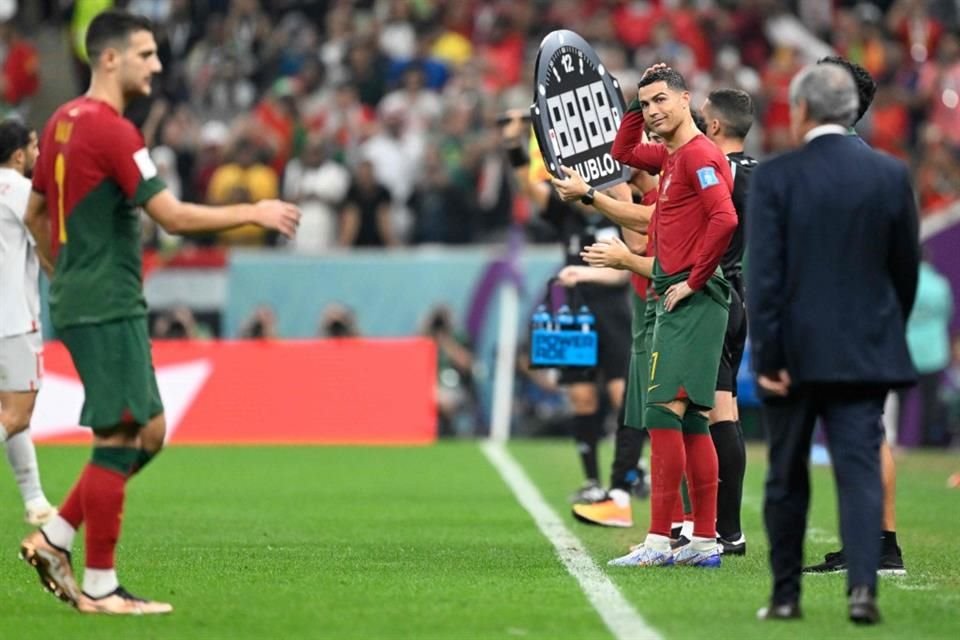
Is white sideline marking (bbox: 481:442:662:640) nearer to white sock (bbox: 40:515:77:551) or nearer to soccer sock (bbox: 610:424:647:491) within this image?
soccer sock (bbox: 610:424:647:491)

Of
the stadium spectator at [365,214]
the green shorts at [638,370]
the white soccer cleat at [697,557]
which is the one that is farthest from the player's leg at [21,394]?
the stadium spectator at [365,214]

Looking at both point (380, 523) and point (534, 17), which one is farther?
point (534, 17)

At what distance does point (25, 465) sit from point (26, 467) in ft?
0.05

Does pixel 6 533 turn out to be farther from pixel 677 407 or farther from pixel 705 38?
pixel 705 38

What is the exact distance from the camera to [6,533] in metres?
11.0

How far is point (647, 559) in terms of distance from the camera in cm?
921

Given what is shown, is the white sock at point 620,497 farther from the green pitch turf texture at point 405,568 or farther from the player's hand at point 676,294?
the player's hand at point 676,294

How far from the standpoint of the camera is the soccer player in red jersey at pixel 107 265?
737 cm

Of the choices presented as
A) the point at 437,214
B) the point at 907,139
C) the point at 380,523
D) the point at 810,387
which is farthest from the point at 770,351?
the point at 907,139

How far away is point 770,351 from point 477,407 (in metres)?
14.2

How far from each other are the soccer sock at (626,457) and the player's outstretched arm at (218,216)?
529cm

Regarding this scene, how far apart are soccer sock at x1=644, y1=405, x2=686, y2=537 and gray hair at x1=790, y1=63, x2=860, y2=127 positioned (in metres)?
2.22

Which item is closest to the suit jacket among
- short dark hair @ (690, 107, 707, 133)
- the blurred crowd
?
short dark hair @ (690, 107, 707, 133)

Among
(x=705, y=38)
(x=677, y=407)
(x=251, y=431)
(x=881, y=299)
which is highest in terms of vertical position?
(x=705, y=38)
